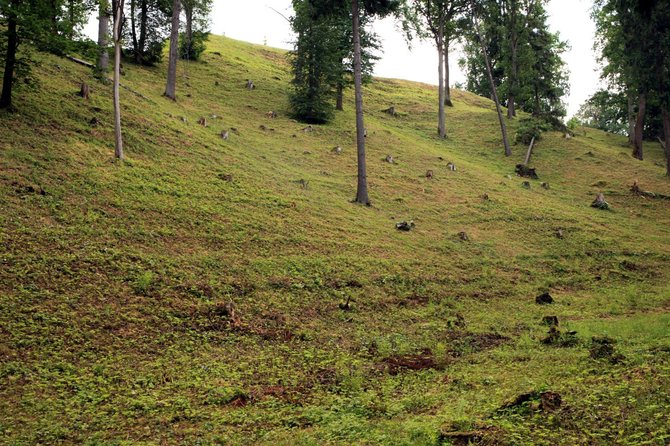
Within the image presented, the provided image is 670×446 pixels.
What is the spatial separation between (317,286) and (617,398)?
8.75 metres

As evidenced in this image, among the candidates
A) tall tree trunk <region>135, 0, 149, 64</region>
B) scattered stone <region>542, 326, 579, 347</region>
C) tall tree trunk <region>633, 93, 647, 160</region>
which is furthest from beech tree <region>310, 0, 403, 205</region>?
tall tree trunk <region>633, 93, 647, 160</region>

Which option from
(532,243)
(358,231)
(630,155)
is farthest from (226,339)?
(630,155)

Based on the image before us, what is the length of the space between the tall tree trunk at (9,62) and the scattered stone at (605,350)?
2005cm

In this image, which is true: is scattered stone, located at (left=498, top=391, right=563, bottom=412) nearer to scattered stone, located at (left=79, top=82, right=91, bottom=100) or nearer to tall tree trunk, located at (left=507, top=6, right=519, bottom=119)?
scattered stone, located at (left=79, top=82, right=91, bottom=100)

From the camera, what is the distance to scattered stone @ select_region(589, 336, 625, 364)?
28.2ft

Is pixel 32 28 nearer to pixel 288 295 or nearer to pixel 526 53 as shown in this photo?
pixel 288 295

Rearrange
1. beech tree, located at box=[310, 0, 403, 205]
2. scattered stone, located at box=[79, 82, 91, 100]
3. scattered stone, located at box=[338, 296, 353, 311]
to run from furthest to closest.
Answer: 1. beech tree, located at box=[310, 0, 403, 205]
2. scattered stone, located at box=[79, 82, 91, 100]
3. scattered stone, located at box=[338, 296, 353, 311]

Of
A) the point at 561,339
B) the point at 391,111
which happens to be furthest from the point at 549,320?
the point at 391,111

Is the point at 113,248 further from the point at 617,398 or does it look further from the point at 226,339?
the point at 617,398

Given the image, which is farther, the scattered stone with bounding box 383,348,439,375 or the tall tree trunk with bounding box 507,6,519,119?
the tall tree trunk with bounding box 507,6,519,119

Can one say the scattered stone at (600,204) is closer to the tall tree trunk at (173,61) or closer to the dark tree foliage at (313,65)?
the dark tree foliage at (313,65)

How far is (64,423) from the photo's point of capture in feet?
23.7

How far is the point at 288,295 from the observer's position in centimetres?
1331

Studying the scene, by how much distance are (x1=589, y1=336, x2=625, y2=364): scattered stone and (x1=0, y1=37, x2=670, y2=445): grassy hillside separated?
0.27ft
